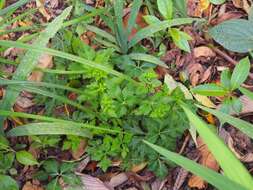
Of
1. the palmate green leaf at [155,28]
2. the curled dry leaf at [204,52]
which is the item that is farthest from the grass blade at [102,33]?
the curled dry leaf at [204,52]

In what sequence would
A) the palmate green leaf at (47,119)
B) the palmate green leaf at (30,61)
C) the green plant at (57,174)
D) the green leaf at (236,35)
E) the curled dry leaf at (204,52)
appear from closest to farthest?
the palmate green leaf at (47,119)
the palmate green leaf at (30,61)
the green plant at (57,174)
the green leaf at (236,35)
the curled dry leaf at (204,52)

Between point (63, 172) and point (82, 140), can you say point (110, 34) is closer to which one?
point (82, 140)

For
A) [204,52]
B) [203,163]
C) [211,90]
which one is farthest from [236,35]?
[203,163]

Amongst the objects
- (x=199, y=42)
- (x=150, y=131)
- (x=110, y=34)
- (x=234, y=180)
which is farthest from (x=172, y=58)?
(x=234, y=180)

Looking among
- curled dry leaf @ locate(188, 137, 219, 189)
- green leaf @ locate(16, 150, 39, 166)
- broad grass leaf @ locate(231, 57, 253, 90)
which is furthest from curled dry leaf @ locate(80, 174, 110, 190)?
broad grass leaf @ locate(231, 57, 253, 90)

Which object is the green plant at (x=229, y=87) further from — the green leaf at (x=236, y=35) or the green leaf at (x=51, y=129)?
the green leaf at (x=51, y=129)

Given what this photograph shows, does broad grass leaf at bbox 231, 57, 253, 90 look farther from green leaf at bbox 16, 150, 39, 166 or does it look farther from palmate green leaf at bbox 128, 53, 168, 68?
green leaf at bbox 16, 150, 39, 166
